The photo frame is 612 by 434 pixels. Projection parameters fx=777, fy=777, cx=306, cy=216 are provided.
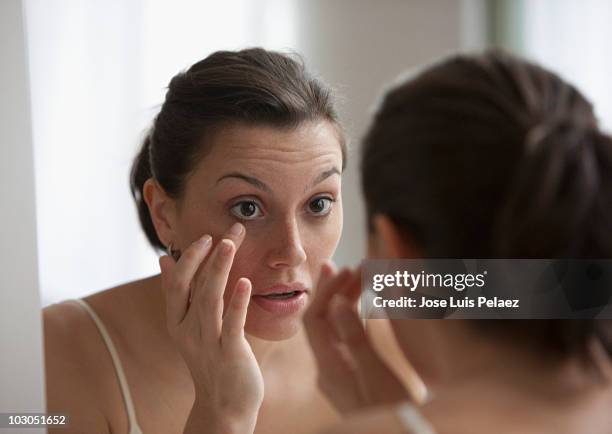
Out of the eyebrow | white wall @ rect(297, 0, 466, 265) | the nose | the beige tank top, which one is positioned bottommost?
the beige tank top

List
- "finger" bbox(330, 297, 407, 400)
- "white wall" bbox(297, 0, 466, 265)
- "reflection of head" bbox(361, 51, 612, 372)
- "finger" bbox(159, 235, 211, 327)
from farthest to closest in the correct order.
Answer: "white wall" bbox(297, 0, 466, 265)
"finger" bbox(159, 235, 211, 327)
"finger" bbox(330, 297, 407, 400)
"reflection of head" bbox(361, 51, 612, 372)

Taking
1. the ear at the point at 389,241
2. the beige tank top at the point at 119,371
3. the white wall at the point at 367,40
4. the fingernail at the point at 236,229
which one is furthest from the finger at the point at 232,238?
the white wall at the point at 367,40

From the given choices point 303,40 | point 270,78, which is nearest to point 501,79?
point 270,78

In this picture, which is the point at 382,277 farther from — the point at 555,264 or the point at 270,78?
the point at 270,78

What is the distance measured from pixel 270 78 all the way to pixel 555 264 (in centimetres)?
38

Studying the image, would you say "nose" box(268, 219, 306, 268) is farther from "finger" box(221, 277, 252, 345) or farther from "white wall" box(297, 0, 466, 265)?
"white wall" box(297, 0, 466, 265)

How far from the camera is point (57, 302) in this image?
2.72ft

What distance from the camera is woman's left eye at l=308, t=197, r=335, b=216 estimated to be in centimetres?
81

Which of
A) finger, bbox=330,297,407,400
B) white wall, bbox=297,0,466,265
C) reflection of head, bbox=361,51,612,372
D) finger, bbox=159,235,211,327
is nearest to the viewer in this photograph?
reflection of head, bbox=361,51,612,372

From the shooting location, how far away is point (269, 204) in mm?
782

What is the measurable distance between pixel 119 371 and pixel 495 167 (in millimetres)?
480

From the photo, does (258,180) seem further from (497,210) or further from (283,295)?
(497,210)

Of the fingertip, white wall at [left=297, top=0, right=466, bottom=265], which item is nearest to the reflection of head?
Result: the fingertip

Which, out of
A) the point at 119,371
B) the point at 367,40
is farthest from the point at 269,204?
the point at 367,40
